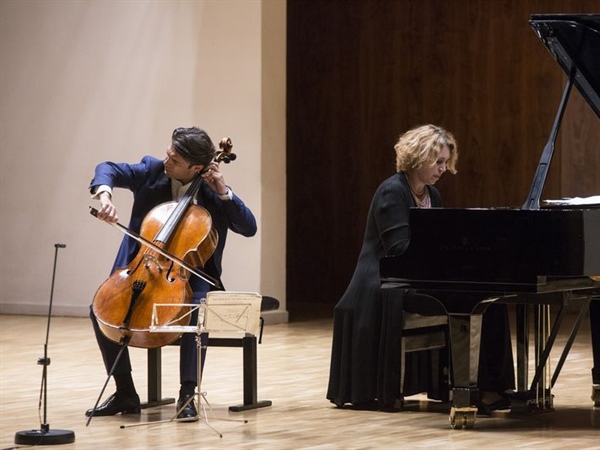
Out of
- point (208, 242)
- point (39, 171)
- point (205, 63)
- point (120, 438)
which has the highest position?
point (205, 63)

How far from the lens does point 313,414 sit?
553 cm

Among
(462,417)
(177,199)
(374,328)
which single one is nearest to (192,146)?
(177,199)

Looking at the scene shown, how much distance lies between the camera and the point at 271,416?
215 inches

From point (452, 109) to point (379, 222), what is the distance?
5.40 metres

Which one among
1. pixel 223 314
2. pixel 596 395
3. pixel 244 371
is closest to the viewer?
pixel 223 314

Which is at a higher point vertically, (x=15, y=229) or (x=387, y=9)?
(x=387, y=9)

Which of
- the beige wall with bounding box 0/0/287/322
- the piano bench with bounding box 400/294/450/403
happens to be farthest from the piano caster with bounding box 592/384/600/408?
the beige wall with bounding box 0/0/287/322

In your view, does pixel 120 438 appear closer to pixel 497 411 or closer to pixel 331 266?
pixel 497 411

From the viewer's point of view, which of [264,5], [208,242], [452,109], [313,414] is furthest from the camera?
[452,109]

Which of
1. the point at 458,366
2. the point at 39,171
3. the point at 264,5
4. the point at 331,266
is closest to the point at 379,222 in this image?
the point at 458,366

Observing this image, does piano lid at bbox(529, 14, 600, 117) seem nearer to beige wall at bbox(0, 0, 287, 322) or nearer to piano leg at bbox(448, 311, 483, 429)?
piano leg at bbox(448, 311, 483, 429)

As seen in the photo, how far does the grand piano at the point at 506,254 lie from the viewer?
16.0 feet

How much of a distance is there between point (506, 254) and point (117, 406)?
1.70m

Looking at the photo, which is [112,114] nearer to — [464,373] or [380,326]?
[380,326]
